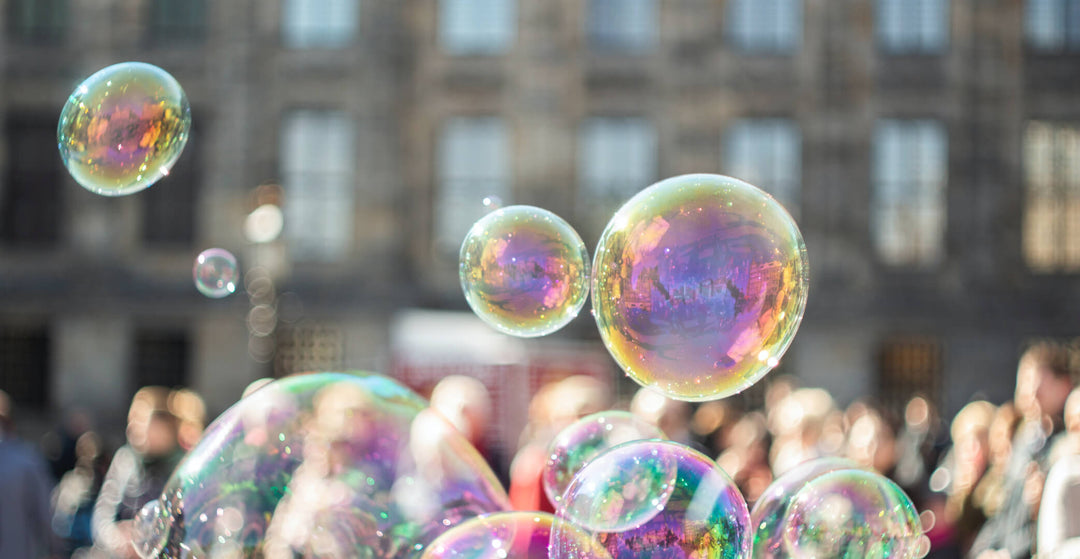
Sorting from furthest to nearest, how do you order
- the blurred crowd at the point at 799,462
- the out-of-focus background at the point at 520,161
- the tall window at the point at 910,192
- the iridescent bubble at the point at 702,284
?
the tall window at the point at 910,192
the out-of-focus background at the point at 520,161
the blurred crowd at the point at 799,462
the iridescent bubble at the point at 702,284

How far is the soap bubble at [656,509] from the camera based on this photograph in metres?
4.01

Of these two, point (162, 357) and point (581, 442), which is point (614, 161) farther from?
point (581, 442)

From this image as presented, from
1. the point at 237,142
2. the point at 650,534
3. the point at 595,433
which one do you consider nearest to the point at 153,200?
the point at 237,142

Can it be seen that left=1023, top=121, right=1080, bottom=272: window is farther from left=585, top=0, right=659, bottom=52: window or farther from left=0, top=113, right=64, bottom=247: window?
left=0, top=113, right=64, bottom=247: window

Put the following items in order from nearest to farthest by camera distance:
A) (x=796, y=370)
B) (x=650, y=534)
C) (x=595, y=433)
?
(x=650, y=534), (x=595, y=433), (x=796, y=370)

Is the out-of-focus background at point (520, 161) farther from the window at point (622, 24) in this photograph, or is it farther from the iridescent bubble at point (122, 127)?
the iridescent bubble at point (122, 127)

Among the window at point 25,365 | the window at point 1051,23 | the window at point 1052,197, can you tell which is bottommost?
the window at point 25,365

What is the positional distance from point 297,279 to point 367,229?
170 centimetres

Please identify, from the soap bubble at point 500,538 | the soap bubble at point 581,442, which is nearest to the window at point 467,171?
the soap bubble at point 581,442

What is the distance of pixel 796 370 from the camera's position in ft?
76.2

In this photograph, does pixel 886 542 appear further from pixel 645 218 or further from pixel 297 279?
pixel 297 279

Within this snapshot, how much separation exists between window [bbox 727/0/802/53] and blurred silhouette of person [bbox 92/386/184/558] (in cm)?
1832

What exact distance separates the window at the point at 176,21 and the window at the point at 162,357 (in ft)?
19.5

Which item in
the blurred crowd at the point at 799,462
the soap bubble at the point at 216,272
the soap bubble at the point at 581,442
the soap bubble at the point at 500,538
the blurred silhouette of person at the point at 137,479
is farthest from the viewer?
the soap bubble at the point at 216,272
